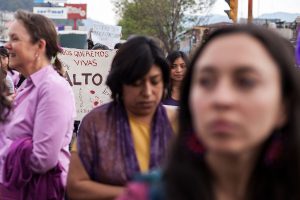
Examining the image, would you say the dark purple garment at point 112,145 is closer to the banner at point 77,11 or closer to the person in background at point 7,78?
the person in background at point 7,78

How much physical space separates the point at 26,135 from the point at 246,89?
2.28 meters

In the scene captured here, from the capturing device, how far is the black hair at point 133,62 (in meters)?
2.81

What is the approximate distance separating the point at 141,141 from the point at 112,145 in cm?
13

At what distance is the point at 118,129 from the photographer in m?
2.78

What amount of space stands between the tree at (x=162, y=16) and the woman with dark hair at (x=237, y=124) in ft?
131

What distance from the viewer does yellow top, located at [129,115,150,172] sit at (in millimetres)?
2709

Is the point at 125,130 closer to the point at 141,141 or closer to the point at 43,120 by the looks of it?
the point at 141,141

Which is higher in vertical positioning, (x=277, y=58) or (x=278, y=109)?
(x=277, y=58)

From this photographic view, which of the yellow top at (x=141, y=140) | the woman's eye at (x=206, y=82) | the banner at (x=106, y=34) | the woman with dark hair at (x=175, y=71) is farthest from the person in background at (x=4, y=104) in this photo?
the banner at (x=106, y=34)

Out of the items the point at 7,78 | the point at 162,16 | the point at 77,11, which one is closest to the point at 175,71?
the point at 7,78

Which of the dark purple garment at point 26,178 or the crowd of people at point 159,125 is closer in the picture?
the crowd of people at point 159,125

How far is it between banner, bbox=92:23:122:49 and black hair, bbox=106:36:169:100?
9542 mm

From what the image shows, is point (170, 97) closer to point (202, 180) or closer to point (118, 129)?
point (118, 129)

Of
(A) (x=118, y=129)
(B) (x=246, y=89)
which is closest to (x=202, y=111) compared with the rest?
(B) (x=246, y=89)
